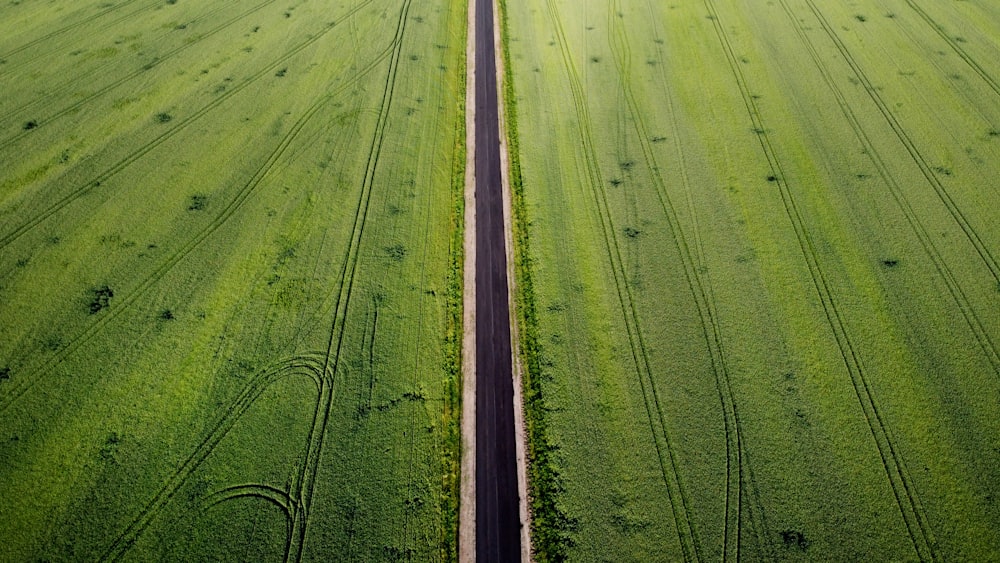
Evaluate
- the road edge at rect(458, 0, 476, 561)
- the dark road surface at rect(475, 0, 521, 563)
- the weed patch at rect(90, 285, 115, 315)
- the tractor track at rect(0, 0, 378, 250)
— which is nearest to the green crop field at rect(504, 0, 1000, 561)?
the dark road surface at rect(475, 0, 521, 563)

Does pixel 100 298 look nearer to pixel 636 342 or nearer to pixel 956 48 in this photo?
pixel 636 342

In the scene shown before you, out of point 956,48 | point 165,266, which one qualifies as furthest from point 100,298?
point 956,48

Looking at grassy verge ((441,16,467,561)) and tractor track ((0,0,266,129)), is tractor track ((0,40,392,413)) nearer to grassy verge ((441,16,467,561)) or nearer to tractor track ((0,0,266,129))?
grassy verge ((441,16,467,561))

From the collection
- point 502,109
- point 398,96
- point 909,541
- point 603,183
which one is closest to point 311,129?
point 398,96

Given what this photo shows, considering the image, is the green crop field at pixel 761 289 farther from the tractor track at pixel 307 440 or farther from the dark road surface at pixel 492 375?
the tractor track at pixel 307 440

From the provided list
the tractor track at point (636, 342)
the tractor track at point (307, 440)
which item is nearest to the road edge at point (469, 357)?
the tractor track at point (307, 440)

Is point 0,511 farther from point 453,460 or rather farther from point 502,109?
point 502,109

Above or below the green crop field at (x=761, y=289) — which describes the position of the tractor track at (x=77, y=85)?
above
